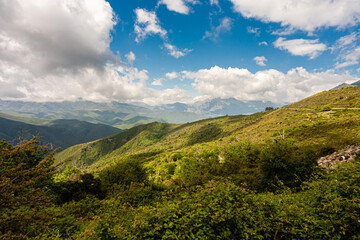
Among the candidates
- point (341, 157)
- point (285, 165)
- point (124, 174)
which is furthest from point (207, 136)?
point (341, 157)

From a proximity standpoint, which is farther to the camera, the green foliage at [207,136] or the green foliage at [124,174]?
the green foliage at [207,136]

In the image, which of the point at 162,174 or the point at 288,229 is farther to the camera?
the point at 162,174

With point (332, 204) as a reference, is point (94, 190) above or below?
below

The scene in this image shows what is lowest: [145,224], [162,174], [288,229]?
[162,174]

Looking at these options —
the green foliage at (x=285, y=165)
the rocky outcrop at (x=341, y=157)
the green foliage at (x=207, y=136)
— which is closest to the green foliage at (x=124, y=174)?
the green foliage at (x=285, y=165)

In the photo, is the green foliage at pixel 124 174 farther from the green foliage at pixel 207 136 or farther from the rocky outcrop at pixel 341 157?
the green foliage at pixel 207 136

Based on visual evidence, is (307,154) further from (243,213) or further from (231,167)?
(243,213)

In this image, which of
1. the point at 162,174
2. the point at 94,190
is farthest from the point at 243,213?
the point at 162,174

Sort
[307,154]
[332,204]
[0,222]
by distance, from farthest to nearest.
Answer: [307,154] < [0,222] < [332,204]

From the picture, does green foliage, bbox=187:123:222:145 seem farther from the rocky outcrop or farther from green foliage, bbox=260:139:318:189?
the rocky outcrop

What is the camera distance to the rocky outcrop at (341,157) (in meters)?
13.8

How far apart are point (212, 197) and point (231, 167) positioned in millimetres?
14028

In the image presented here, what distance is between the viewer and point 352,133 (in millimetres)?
20141

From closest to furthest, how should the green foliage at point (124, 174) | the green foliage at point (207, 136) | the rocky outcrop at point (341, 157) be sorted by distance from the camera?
the rocky outcrop at point (341, 157) → the green foliage at point (124, 174) → the green foliage at point (207, 136)
